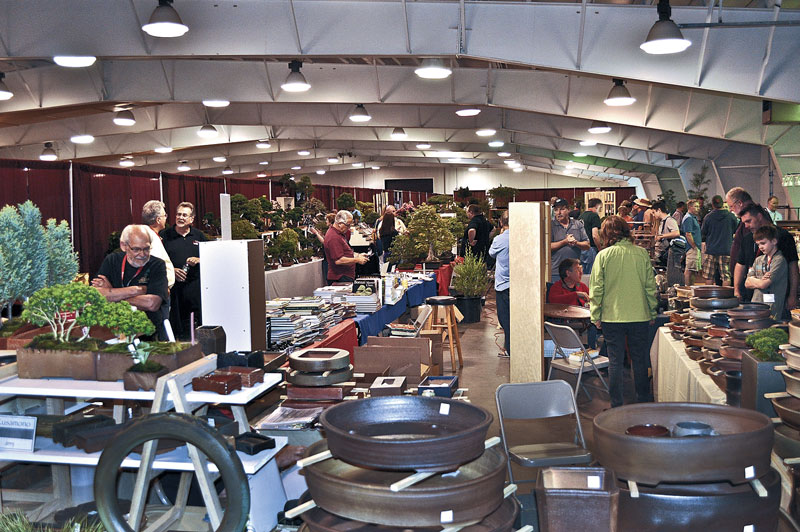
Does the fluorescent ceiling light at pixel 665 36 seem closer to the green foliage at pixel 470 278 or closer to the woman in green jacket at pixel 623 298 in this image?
the woman in green jacket at pixel 623 298

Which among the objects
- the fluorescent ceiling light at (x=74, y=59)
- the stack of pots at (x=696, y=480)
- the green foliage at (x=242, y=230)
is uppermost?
the fluorescent ceiling light at (x=74, y=59)

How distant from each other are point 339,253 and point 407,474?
6361mm

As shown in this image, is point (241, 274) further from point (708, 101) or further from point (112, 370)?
point (708, 101)

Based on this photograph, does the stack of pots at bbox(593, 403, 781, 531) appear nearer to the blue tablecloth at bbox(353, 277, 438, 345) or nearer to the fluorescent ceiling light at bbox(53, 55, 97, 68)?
the blue tablecloth at bbox(353, 277, 438, 345)

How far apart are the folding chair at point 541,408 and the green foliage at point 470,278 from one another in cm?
648

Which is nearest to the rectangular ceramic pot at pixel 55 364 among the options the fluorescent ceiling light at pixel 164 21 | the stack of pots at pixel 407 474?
the stack of pots at pixel 407 474

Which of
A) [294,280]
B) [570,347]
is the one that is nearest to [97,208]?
[294,280]

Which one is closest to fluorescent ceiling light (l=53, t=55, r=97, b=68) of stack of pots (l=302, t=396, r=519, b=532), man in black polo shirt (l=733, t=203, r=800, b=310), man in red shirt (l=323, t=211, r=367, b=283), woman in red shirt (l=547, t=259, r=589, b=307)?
man in red shirt (l=323, t=211, r=367, b=283)

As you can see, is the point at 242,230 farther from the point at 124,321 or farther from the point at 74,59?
the point at 124,321

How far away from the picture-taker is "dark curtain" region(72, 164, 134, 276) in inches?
308

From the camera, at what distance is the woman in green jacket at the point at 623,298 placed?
18.3ft

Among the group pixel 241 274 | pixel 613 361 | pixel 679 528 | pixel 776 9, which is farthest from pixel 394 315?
pixel 679 528

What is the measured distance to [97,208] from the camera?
315 inches

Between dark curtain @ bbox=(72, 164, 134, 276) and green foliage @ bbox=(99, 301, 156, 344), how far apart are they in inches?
204
